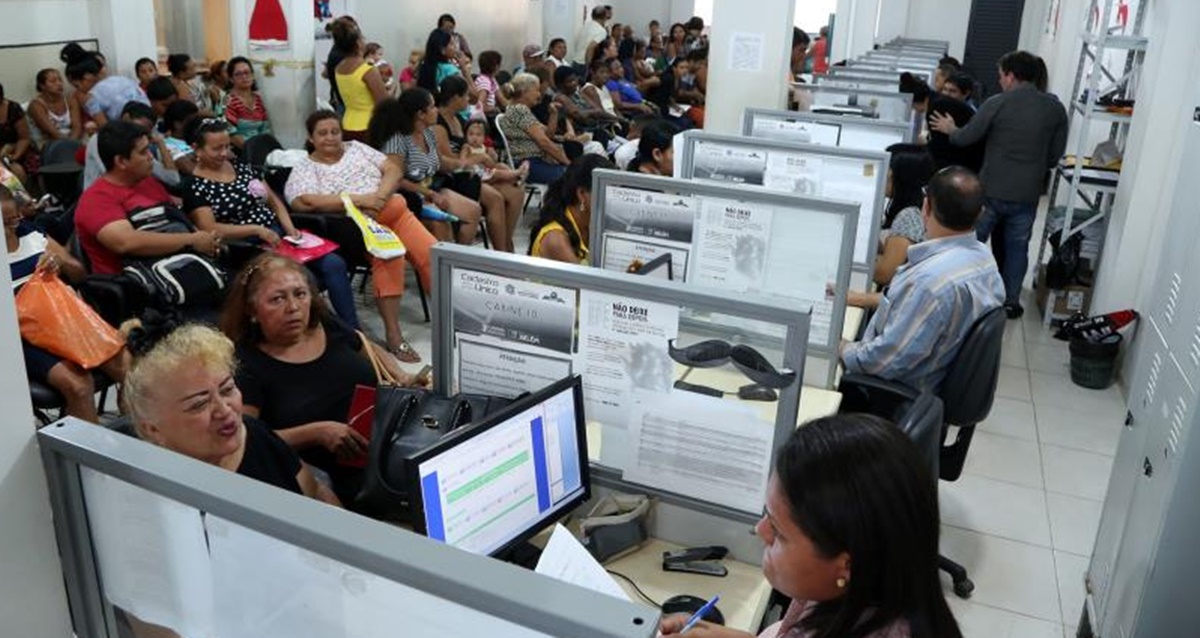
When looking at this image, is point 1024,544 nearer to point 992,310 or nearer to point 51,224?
point 992,310

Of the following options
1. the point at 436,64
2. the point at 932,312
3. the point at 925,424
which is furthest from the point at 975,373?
the point at 436,64

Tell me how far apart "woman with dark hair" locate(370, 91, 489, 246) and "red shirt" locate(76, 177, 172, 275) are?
1.59 m

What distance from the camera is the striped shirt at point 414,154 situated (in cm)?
544

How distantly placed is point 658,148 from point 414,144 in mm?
1639

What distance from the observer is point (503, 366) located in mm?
2176

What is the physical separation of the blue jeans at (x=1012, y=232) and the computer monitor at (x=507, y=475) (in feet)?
14.0

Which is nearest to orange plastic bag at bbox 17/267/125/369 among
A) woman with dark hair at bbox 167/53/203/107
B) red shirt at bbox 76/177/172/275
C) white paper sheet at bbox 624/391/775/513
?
red shirt at bbox 76/177/172/275

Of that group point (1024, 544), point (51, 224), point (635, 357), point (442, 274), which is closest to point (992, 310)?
point (1024, 544)

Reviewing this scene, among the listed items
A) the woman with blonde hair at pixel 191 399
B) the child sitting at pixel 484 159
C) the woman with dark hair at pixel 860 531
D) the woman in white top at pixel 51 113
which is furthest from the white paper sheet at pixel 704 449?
the woman in white top at pixel 51 113

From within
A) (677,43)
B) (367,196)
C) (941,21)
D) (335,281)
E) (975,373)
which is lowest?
(335,281)

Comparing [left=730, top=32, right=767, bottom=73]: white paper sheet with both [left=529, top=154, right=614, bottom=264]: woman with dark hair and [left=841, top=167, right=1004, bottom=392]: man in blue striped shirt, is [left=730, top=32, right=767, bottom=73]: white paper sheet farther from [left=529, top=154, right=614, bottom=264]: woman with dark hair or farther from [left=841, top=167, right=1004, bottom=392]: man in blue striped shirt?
[left=841, top=167, right=1004, bottom=392]: man in blue striped shirt

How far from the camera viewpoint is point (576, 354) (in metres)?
2.06

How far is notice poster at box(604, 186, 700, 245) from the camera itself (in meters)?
2.96

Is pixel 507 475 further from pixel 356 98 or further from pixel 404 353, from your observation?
pixel 356 98
